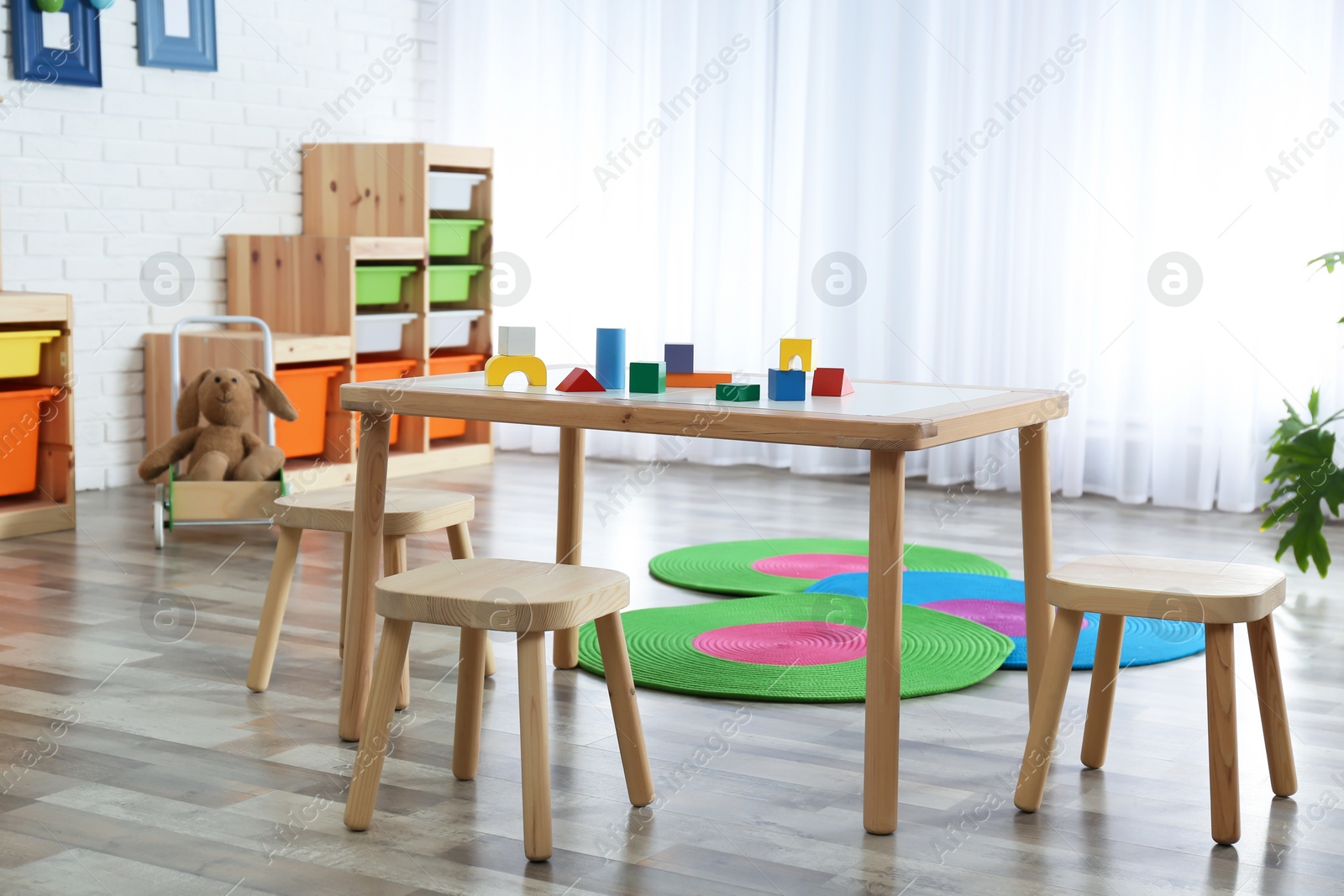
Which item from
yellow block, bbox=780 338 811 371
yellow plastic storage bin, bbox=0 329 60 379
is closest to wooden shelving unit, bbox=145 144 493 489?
yellow plastic storage bin, bbox=0 329 60 379

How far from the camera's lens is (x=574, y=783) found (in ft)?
7.13

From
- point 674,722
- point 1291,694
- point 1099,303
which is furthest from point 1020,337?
point 674,722

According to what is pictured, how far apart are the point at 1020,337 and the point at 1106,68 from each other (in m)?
0.93

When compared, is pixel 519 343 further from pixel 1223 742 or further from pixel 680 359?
pixel 1223 742

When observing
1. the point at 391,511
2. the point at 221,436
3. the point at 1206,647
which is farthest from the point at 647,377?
the point at 221,436

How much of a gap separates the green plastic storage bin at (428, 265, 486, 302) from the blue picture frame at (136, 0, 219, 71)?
41.4 inches

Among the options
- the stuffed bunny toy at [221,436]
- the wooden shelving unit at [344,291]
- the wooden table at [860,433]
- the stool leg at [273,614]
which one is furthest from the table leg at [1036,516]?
the wooden shelving unit at [344,291]

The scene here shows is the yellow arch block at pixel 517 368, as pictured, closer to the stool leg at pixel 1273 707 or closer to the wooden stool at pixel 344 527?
the wooden stool at pixel 344 527

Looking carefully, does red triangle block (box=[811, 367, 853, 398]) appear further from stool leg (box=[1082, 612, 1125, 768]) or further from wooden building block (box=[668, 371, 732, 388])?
stool leg (box=[1082, 612, 1125, 768])

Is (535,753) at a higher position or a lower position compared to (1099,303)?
lower

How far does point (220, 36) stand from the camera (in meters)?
5.11

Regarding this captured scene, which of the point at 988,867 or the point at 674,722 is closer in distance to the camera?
the point at 988,867

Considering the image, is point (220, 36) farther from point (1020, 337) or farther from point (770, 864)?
point (770, 864)

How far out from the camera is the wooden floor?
184 cm
